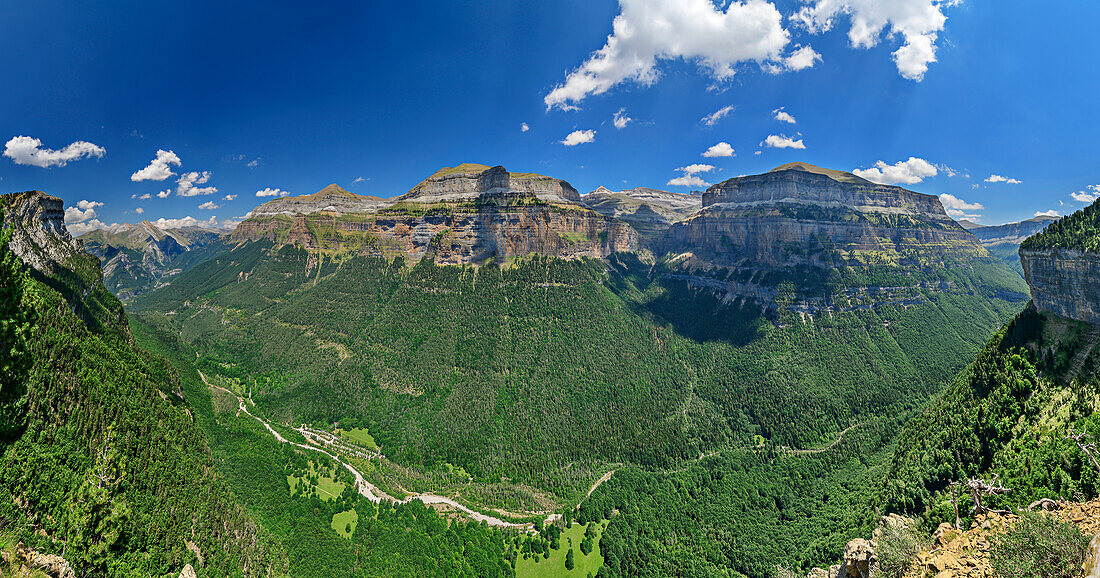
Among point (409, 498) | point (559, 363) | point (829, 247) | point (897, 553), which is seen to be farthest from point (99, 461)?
point (829, 247)

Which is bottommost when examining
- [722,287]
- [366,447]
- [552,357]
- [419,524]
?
[419,524]

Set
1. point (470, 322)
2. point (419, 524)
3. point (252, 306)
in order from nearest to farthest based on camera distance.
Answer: point (419, 524), point (470, 322), point (252, 306)

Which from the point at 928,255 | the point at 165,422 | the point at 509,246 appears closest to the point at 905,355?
the point at 928,255

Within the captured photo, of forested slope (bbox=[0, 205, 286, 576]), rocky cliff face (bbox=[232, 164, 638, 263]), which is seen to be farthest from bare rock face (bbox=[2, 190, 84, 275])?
rocky cliff face (bbox=[232, 164, 638, 263])

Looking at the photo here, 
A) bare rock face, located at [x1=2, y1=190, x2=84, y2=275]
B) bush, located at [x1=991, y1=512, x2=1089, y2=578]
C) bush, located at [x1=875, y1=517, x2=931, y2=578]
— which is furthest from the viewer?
bare rock face, located at [x1=2, y1=190, x2=84, y2=275]

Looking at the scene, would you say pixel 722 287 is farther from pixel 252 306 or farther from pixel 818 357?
pixel 252 306

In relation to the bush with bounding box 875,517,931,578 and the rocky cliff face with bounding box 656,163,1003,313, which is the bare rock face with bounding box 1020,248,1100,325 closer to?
the bush with bounding box 875,517,931,578

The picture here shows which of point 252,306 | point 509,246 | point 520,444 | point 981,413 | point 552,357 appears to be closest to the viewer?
point 981,413
